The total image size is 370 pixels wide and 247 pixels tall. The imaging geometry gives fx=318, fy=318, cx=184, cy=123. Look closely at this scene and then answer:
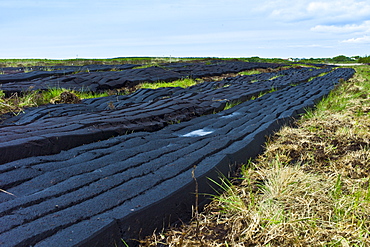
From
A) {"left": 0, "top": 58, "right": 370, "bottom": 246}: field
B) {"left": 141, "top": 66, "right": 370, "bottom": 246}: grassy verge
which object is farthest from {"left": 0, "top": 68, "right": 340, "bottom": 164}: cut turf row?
{"left": 141, "top": 66, "right": 370, "bottom": 246}: grassy verge

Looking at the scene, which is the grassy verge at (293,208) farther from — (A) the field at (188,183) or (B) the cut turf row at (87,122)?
(B) the cut turf row at (87,122)

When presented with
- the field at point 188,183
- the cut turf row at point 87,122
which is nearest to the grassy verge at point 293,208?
the field at point 188,183

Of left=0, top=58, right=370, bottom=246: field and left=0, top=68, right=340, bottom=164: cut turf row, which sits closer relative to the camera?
left=0, top=58, right=370, bottom=246: field

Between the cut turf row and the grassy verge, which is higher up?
the cut turf row

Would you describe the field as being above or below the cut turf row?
below

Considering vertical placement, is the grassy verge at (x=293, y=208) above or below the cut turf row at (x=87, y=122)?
below

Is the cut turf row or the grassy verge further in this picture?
the cut turf row

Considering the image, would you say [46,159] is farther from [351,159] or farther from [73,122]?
[351,159]

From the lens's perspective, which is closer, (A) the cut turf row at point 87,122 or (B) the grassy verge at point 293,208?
(B) the grassy verge at point 293,208

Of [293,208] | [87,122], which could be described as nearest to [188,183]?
[293,208]

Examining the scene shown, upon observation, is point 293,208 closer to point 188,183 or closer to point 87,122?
point 188,183

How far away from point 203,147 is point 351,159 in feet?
4.08

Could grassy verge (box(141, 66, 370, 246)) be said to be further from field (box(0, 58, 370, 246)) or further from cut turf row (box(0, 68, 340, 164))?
cut turf row (box(0, 68, 340, 164))

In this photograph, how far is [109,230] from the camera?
1518 millimetres
